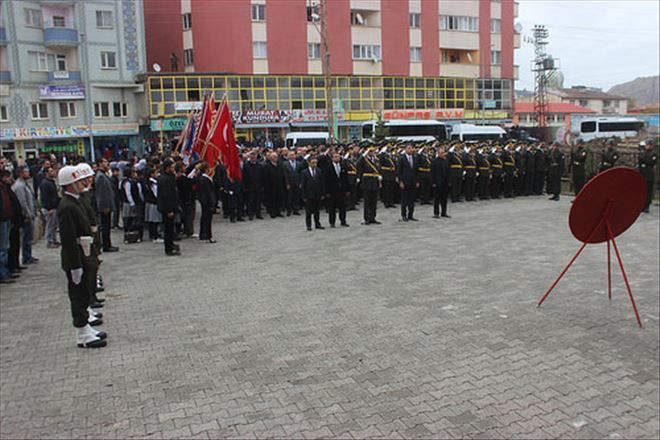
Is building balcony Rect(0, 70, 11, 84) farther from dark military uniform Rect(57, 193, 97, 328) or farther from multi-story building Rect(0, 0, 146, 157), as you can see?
dark military uniform Rect(57, 193, 97, 328)

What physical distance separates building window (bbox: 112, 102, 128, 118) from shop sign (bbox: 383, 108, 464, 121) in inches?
793

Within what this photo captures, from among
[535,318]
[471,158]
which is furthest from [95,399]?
[471,158]

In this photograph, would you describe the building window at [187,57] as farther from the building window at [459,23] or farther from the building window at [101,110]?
the building window at [459,23]

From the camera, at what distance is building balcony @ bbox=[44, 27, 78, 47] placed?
42344 mm

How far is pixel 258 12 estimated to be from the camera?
44812 millimetres

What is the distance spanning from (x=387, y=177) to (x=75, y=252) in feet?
41.9

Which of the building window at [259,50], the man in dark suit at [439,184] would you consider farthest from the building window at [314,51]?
the man in dark suit at [439,184]

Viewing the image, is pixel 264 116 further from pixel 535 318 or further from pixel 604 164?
pixel 535 318

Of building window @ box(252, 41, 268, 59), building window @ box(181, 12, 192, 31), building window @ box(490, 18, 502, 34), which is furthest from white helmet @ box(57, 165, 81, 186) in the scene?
building window @ box(490, 18, 502, 34)

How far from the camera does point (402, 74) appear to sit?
4938cm

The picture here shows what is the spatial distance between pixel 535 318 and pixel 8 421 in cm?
579

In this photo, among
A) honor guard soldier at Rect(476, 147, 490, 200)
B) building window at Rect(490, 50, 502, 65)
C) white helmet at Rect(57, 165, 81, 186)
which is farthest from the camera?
building window at Rect(490, 50, 502, 65)

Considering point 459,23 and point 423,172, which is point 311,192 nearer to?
point 423,172

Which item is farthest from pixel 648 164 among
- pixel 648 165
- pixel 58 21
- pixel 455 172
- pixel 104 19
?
pixel 58 21
